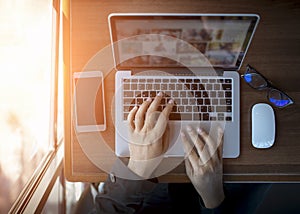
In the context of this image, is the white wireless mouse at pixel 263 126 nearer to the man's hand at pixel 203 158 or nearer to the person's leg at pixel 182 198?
the man's hand at pixel 203 158

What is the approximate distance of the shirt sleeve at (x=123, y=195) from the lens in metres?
0.97

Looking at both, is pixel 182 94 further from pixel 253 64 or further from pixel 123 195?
pixel 123 195

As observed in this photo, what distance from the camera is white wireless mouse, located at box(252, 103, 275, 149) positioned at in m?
0.94

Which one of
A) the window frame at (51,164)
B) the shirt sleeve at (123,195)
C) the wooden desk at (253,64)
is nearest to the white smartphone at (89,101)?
the wooden desk at (253,64)

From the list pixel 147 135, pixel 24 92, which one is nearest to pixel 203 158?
pixel 147 135

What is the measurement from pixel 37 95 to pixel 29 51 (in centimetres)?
17

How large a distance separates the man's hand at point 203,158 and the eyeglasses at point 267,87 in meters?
0.14

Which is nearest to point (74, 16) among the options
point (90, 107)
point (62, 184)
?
point (90, 107)

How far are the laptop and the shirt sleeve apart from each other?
8cm

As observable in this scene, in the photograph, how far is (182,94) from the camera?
0.95 metres

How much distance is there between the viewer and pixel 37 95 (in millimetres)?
1383

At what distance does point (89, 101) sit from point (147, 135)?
163 mm

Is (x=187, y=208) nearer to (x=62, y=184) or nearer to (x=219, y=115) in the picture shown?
(x=219, y=115)

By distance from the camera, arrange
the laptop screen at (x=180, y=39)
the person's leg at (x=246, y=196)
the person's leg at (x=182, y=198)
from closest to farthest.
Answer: the laptop screen at (x=180, y=39) → the person's leg at (x=246, y=196) → the person's leg at (x=182, y=198)
